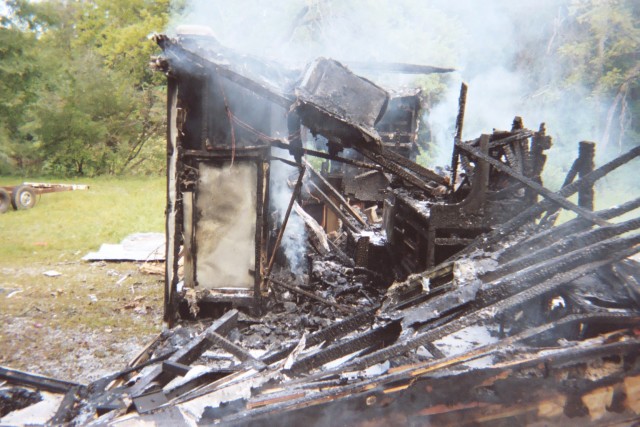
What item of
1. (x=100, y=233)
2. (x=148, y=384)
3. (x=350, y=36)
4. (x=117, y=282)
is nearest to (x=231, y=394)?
(x=148, y=384)

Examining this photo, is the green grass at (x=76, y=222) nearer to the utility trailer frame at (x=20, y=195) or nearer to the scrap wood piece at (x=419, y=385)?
the utility trailer frame at (x=20, y=195)

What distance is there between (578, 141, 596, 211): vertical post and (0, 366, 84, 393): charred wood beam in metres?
6.07

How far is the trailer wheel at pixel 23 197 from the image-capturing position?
14.2 meters

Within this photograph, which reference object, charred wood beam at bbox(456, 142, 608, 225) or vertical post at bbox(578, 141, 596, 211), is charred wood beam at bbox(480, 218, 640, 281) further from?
vertical post at bbox(578, 141, 596, 211)

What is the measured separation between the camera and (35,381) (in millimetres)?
4516

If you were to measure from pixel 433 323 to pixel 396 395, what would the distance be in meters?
0.84

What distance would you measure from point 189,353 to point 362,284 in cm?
459

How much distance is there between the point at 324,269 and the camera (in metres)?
8.76

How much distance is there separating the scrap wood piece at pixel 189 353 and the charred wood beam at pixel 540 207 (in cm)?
A: 284

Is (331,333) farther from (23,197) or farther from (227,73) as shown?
(23,197)

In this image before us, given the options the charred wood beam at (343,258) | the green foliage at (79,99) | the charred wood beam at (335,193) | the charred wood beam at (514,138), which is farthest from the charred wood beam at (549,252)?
the green foliage at (79,99)

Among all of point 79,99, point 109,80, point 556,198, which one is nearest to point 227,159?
point 556,198

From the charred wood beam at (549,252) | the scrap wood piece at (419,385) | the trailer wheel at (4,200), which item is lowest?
the scrap wood piece at (419,385)

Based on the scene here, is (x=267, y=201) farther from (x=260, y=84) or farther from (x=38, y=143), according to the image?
(x=38, y=143)
